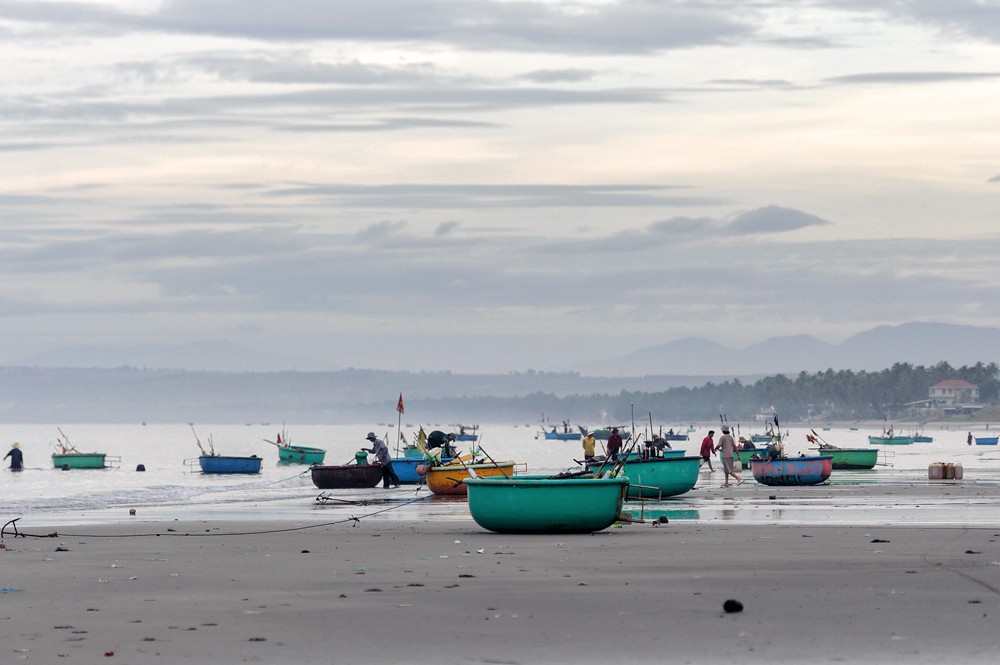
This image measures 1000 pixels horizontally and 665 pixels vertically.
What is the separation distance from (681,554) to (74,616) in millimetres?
8371

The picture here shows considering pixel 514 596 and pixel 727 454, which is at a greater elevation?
pixel 727 454

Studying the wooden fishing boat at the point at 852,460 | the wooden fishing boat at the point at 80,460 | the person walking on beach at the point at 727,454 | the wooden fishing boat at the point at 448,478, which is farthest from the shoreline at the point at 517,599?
the wooden fishing boat at the point at 80,460

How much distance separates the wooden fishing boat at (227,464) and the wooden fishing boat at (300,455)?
15953 mm

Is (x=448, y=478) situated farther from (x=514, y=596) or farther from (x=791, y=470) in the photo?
(x=514, y=596)

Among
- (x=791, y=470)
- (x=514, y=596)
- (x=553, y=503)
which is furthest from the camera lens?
(x=791, y=470)

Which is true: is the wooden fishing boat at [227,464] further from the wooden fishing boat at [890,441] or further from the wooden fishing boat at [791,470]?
the wooden fishing boat at [890,441]

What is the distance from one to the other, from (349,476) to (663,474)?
16790 mm

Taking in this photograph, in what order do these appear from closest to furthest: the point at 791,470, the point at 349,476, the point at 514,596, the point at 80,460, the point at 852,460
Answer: the point at 514,596 → the point at 791,470 → the point at 349,476 → the point at 852,460 → the point at 80,460

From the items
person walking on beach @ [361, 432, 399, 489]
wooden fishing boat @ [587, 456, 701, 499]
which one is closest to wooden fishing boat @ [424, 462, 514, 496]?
wooden fishing boat @ [587, 456, 701, 499]

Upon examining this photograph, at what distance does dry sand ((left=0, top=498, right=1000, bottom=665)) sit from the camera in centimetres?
1140

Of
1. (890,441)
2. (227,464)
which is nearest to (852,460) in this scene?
(227,464)

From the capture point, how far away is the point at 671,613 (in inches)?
517

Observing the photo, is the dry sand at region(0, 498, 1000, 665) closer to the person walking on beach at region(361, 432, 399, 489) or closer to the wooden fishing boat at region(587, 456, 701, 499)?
the wooden fishing boat at region(587, 456, 701, 499)

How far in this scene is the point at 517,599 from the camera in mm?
14273
